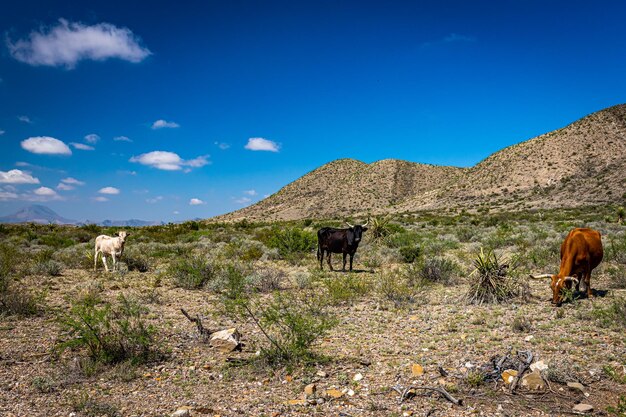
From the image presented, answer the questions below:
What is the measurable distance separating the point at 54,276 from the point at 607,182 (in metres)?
63.2

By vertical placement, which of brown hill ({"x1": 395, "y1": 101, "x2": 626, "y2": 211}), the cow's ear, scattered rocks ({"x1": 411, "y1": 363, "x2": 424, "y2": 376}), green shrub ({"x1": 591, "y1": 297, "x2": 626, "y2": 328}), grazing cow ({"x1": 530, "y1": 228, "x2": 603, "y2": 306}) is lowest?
scattered rocks ({"x1": 411, "y1": 363, "x2": 424, "y2": 376})

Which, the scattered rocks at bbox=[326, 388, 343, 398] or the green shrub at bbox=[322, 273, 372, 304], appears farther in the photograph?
the green shrub at bbox=[322, 273, 372, 304]

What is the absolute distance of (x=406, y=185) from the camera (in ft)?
337

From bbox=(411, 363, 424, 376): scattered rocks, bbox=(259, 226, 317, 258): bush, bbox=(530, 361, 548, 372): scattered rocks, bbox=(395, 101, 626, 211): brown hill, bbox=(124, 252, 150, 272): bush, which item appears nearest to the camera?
bbox=(530, 361, 548, 372): scattered rocks

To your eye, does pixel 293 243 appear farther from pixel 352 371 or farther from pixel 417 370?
pixel 417 370

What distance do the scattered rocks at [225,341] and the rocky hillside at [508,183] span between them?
54.6m

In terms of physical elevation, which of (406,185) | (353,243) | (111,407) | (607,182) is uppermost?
(406,185)

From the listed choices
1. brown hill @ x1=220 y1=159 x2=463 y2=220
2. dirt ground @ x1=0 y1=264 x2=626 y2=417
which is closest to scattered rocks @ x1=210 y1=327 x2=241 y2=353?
dirt ground @ x1=0 y1=264 x2=626 y2=417

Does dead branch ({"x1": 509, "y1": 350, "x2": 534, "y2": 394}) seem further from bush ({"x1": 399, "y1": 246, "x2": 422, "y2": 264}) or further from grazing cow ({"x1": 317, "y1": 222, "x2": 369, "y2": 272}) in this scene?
bush ({"x1": 399, "y1": 246, "x2": 422, "y2": 264})

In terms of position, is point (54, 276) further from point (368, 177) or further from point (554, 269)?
point (368, 177)

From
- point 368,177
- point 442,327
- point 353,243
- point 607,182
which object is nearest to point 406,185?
point 368,177

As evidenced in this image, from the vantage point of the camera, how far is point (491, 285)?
30.7 feet

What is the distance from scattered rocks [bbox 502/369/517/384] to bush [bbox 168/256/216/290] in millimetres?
8570

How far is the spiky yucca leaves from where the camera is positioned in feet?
30.2
